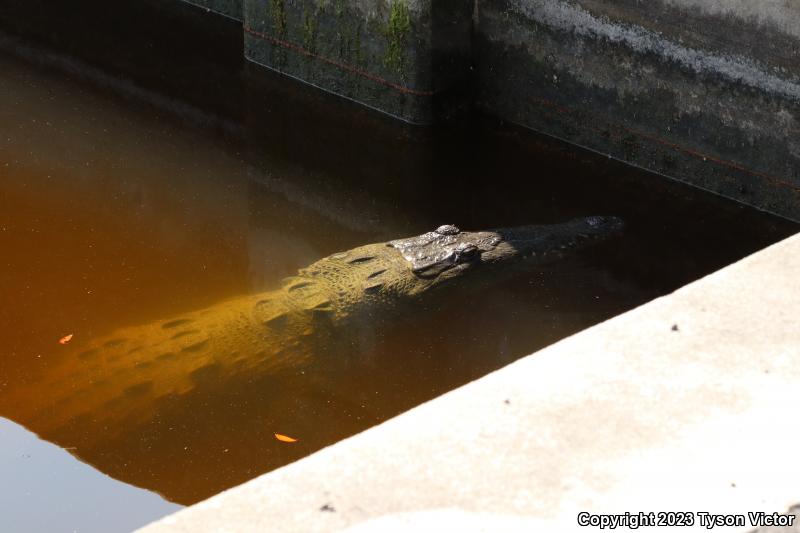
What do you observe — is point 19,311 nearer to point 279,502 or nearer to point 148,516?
point 148,516

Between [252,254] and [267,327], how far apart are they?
3.14ft

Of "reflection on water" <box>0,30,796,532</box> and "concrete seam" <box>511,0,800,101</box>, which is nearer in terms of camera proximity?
"reflection on water" <box>0,30,796,532</box>

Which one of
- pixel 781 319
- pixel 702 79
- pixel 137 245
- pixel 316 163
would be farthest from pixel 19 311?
pixel 702 79

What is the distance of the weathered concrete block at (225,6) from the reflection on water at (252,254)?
1.25 m

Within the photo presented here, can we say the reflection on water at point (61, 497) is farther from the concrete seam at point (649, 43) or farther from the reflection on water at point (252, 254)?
the concrete seam at point (649, 43)

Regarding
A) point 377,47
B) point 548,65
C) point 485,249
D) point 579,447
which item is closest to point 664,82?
point 548,65

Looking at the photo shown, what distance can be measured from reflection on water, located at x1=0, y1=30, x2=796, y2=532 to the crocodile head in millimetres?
110

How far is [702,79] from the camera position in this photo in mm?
6527

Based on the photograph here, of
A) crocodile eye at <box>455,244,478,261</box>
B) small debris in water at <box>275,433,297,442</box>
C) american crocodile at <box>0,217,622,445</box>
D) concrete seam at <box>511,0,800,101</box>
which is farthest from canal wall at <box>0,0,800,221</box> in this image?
small debris in water at <box>275,433,297,442</box>

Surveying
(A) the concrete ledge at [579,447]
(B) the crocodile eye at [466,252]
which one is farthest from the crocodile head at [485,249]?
(A) the concrete ledge at [579,447]

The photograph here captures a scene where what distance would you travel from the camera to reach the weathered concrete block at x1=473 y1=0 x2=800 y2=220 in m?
6.27

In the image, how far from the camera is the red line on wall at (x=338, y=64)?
7496 millimetres

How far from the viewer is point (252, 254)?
5.95 meters

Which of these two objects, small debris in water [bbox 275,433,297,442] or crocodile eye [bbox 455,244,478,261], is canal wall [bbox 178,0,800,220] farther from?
small debris in water [bbox 275,433,297,442]
